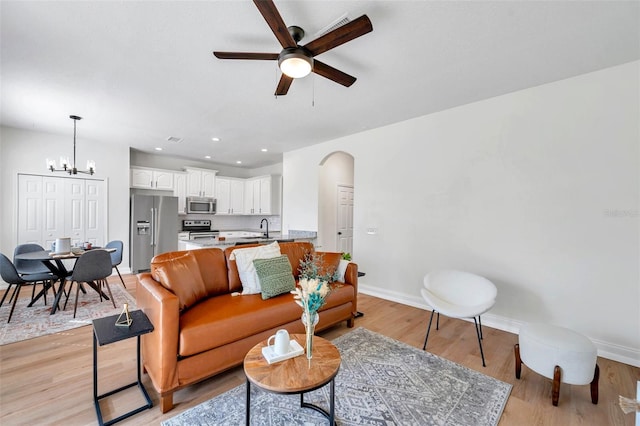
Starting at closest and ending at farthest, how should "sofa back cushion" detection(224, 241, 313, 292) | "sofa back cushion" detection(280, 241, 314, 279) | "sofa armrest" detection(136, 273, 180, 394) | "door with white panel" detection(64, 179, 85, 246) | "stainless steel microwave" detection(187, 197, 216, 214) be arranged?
"sofa armrest" detection(136, 273, 180, 394), "sofa back cushion" detection(224, 241, 313, 292), "sofa back cushion" detection(280, 241, 314, 279), "door with white panel" detection(64, 179, 85, 246), "stainless steel microwave" detection(187, 197, 216, 214)

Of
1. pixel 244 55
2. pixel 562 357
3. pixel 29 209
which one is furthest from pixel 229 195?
pixel 562 357

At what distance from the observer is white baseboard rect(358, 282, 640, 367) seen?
244 cm

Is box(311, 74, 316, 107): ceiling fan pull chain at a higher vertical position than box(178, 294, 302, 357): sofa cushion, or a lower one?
higher

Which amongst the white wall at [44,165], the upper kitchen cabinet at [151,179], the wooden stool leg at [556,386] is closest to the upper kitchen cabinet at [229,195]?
the upper kitchen cabinet at [151,179]

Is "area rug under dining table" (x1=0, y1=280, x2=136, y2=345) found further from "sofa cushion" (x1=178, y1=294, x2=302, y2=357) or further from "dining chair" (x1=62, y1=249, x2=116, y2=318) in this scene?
"sofa cushion" (x1=178, y1=294, x2=302, y2=357)

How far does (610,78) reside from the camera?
8.30ft

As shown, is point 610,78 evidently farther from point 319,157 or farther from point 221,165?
point 221,165

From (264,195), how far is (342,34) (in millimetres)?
5416

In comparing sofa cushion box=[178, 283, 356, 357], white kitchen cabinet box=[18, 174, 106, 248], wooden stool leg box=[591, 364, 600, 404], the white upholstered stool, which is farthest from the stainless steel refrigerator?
wooden stool leg box=[591, 364, 600, 404]

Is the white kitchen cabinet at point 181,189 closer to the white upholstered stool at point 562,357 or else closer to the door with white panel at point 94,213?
the door with white panel at point 94,213

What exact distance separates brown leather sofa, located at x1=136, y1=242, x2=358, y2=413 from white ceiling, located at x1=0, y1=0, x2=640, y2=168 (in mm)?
1815

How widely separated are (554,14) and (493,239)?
2.19 meters

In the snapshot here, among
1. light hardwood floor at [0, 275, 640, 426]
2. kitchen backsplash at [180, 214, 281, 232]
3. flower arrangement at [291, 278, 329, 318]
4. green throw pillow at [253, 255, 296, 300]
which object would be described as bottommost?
light hardwood floor at [0, 275, 640, 426]

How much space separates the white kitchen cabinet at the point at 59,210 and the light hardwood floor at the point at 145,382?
293 cm
